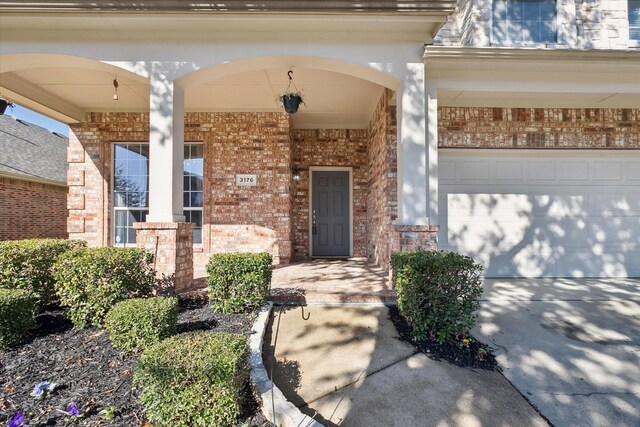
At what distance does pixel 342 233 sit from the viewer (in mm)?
7691

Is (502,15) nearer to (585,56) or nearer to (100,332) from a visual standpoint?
(585,56)

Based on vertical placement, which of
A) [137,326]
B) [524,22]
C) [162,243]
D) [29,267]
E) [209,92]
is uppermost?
[524,22]

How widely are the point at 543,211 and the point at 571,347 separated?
125 inches

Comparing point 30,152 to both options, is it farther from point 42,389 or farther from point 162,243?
point 42,389

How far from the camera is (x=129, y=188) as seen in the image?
22.3 feet

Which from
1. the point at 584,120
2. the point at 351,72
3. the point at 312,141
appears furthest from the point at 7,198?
the point at 584,120

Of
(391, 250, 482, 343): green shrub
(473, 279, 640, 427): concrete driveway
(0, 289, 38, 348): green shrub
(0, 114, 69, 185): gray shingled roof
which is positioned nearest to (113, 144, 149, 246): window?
(0, 289, 38, 348): green shrub

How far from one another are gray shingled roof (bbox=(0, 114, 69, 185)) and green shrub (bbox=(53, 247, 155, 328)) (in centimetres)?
889

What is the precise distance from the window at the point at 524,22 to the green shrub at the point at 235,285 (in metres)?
5.47

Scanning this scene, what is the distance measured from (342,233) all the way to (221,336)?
5651 mm

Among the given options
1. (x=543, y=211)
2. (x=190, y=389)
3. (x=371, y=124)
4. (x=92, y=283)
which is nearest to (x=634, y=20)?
(x=543, y=211)

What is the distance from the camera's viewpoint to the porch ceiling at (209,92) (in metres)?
5.01

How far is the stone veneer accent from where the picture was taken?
5.41 m

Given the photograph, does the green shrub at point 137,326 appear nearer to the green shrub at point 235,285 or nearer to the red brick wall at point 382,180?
the green shrub at point 235,285
